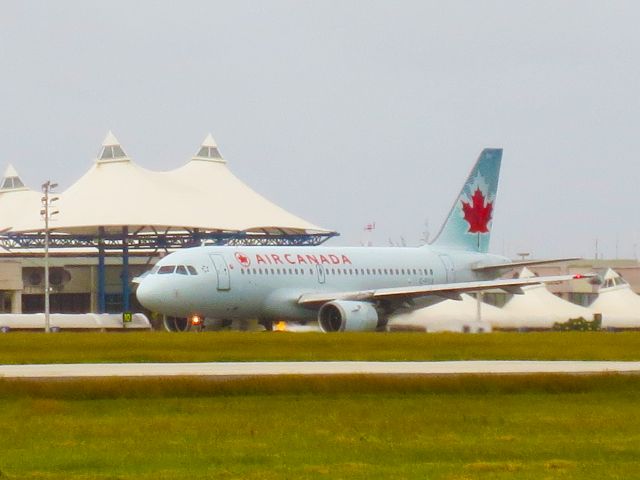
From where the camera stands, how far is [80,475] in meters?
15.1

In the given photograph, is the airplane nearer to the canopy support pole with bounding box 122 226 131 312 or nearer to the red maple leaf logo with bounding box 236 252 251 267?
the red maple leaf logo with bounding box 236 252 251 267

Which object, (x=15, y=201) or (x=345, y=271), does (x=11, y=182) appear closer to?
(x=15, y=201)

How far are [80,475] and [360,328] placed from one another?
1465 inches

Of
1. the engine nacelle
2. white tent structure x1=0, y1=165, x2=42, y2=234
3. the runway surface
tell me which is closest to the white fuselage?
the engine nacelle

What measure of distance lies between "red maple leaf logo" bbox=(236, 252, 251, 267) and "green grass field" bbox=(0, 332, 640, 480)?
29377mm

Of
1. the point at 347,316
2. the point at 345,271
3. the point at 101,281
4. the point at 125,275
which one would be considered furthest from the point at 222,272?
the point at 101,281

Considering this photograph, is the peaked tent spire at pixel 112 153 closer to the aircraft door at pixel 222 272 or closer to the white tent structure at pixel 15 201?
the white tent structure at pixel 15 201

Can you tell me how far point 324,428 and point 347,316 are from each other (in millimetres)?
33122

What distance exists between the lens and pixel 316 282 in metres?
55.2

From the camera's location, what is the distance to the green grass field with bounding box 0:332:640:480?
51.3 feet

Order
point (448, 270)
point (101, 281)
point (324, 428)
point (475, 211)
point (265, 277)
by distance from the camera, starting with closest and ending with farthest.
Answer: point (324, 428) → point (265, 277) → point (448, 270) → point (475, 211) → point (101, 281)

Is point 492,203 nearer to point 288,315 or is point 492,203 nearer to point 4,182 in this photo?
point 288,315

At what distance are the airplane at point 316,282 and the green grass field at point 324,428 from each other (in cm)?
2846

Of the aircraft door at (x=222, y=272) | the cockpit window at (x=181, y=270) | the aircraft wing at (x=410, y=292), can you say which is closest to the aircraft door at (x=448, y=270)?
the aircraft wing at (x=410, y=292)
